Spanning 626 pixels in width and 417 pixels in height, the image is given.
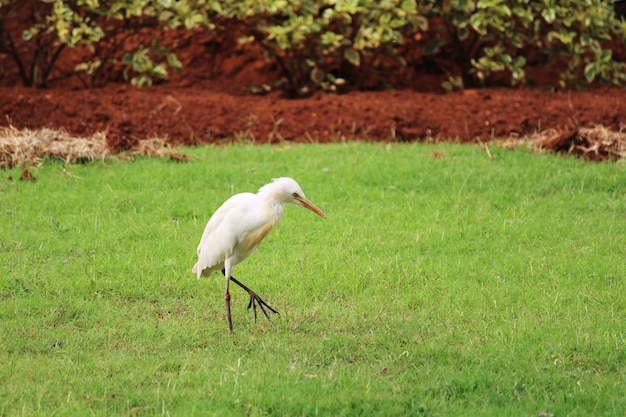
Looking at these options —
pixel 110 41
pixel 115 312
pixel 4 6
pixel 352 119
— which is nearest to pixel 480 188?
pixel 352 119

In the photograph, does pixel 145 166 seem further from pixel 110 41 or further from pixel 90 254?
pixel 110 41

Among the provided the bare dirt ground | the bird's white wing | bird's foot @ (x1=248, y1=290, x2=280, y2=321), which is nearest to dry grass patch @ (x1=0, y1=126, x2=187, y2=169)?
the bare dirt ground

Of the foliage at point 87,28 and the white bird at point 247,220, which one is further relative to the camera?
the foliage at point 87,28

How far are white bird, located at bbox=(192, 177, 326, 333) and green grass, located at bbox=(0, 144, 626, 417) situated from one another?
0.45m

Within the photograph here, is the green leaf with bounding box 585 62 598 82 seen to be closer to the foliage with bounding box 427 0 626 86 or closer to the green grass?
the foliage with bounding box 427 0 626 86

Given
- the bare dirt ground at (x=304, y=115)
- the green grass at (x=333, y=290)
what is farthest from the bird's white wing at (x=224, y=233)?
the bare dirt ground at (x=304, y=115)

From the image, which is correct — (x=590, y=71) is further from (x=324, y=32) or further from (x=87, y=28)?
(x=87, y=28)

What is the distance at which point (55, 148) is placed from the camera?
28.5 ft

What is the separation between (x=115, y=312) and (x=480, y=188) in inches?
151

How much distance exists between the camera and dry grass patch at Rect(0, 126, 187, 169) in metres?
8.56

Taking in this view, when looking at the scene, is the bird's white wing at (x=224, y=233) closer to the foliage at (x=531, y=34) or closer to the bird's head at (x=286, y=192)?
the bird's head at (x=286, y=192)

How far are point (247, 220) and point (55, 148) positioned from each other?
4.12 m

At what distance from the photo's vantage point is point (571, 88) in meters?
11.6

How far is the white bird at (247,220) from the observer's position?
5.22 m
